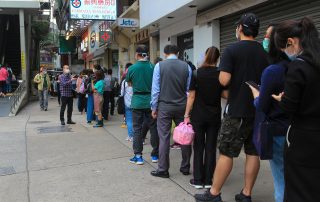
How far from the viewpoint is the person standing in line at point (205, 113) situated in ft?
14.8

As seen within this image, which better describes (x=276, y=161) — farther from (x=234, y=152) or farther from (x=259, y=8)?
(x=259, y=8)

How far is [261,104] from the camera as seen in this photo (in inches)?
122

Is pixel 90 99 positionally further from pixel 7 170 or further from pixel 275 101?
pixel 275 101

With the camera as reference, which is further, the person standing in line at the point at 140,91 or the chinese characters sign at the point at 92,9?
the chinese characters sign at the point at 92,9

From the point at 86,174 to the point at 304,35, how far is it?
162 inches

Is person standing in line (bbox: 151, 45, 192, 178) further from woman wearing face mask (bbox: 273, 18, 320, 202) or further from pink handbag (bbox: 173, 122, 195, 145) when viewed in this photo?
woman wearing face mask (bbox: 273, 18, 320, 202)

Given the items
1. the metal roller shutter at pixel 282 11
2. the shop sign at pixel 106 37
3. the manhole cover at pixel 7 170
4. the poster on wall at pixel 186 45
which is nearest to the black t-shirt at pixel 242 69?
the metal roller shutter at pixel 282 11

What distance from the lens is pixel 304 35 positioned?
8.13ft

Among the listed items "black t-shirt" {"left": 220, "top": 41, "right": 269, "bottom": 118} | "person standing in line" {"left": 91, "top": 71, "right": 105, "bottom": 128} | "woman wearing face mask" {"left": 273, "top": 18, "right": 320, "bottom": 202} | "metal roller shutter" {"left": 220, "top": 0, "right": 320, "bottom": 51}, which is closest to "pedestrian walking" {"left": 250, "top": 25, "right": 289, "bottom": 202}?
"woman wearing face mask" {"left": 273, "top": 18, "right": 320, "bottom": 202}

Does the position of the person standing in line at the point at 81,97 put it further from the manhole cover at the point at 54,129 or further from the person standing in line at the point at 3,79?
the person standing in line at the point at 3,79

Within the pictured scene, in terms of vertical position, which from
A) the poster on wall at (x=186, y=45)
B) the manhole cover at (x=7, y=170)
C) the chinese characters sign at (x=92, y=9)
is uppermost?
the chinese characters sign at (x=92, y=9)

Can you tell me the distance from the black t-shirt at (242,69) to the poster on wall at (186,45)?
762 cm

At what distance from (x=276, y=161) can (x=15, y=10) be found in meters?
20.5

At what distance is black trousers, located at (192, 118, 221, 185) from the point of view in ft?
15.2
